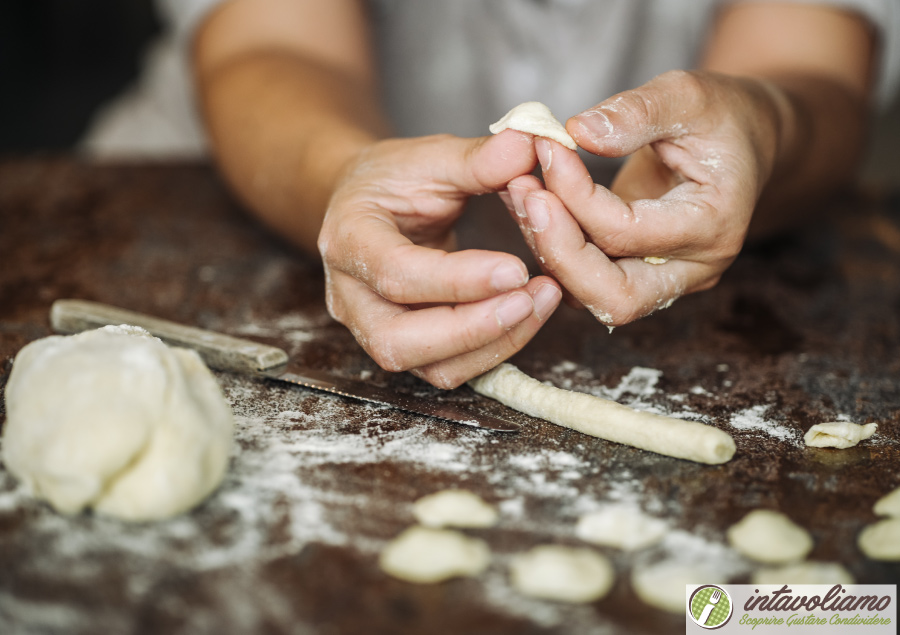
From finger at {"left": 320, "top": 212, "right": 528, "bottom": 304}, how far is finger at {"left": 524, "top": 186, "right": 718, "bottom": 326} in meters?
0.09

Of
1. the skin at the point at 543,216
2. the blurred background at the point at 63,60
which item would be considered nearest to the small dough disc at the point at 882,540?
the skin at the point at 543,216

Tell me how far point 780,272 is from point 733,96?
759 mm

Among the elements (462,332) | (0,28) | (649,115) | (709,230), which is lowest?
(0,28)

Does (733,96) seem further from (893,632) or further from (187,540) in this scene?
(187,540)

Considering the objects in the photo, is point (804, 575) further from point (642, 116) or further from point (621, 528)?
point (642, 116)


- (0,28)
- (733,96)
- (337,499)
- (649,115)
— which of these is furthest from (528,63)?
(0,28)

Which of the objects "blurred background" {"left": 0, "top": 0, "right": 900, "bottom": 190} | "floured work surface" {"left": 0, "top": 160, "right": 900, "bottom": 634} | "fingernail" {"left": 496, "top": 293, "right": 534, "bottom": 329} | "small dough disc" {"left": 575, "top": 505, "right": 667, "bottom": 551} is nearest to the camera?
"floured work surface" {"left": 0, "top": 160, "right": 900, "bottom": 634}

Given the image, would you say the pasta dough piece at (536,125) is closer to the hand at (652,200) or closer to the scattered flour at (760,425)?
the hand at (652,200)

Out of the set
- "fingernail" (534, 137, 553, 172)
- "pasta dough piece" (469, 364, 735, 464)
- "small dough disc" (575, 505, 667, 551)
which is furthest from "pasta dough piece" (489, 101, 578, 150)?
"small dough disc" (575, 505, 667, 551)

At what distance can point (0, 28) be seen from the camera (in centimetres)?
712

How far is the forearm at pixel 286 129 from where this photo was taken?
5.27 feet

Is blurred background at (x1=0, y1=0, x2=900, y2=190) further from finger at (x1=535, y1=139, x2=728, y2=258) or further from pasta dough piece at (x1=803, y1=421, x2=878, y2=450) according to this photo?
pasta dough piece at (x1=803, y1=421, x2=878, y2=450)

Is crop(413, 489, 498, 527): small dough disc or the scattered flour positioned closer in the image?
crop(413, 489, 498, 527): small dough disc

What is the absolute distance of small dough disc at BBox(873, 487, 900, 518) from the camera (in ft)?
3.05
